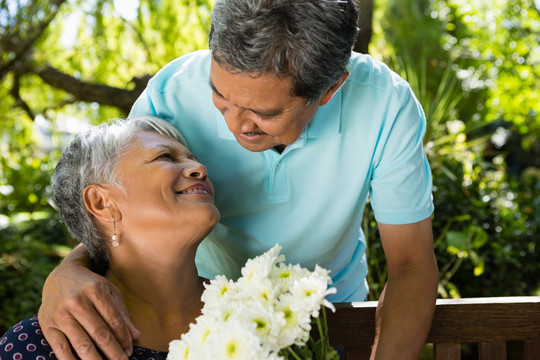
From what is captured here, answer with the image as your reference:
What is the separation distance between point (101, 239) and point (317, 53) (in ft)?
2.63

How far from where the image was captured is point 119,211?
157 centimetres

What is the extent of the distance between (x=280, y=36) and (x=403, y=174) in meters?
0.54

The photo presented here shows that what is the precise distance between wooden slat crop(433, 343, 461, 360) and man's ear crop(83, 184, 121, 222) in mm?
997

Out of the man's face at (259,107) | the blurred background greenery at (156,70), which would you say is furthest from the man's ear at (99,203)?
the blurred background greenery at (156,70)

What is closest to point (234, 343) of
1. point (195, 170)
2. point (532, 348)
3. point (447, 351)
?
point (195, 170)

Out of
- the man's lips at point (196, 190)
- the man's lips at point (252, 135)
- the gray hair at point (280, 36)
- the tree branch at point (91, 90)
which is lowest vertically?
the tree branch at point (91, 90)

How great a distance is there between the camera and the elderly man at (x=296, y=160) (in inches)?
49.9

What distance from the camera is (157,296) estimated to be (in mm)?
1620

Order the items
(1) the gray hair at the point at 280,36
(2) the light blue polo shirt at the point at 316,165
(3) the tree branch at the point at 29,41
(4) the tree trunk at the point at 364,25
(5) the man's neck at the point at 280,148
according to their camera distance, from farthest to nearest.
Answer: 1. (3) the tree branch at the point at 29,41
2. (4) the tree trunk at the point at 364,25
3. (5) the man's neck at the point at 280,148
4. (2) the light blue polo shirt at the point at 316,165
5. (1) the gray hair at the point at 280,36

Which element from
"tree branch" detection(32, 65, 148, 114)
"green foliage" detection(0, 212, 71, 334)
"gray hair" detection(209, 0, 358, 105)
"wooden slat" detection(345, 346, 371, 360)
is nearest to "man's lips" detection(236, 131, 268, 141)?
"gray hair" detection(209, 0, 358, 105)

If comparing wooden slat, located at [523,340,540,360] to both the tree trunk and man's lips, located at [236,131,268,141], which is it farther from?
the tree trunk

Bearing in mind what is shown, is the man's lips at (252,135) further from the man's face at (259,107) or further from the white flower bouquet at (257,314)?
the white flower bouquet at (257,314)

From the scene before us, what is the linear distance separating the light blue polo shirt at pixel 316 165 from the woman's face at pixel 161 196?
15cm

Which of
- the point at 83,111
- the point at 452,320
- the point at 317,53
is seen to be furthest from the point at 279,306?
the point at 83,111
